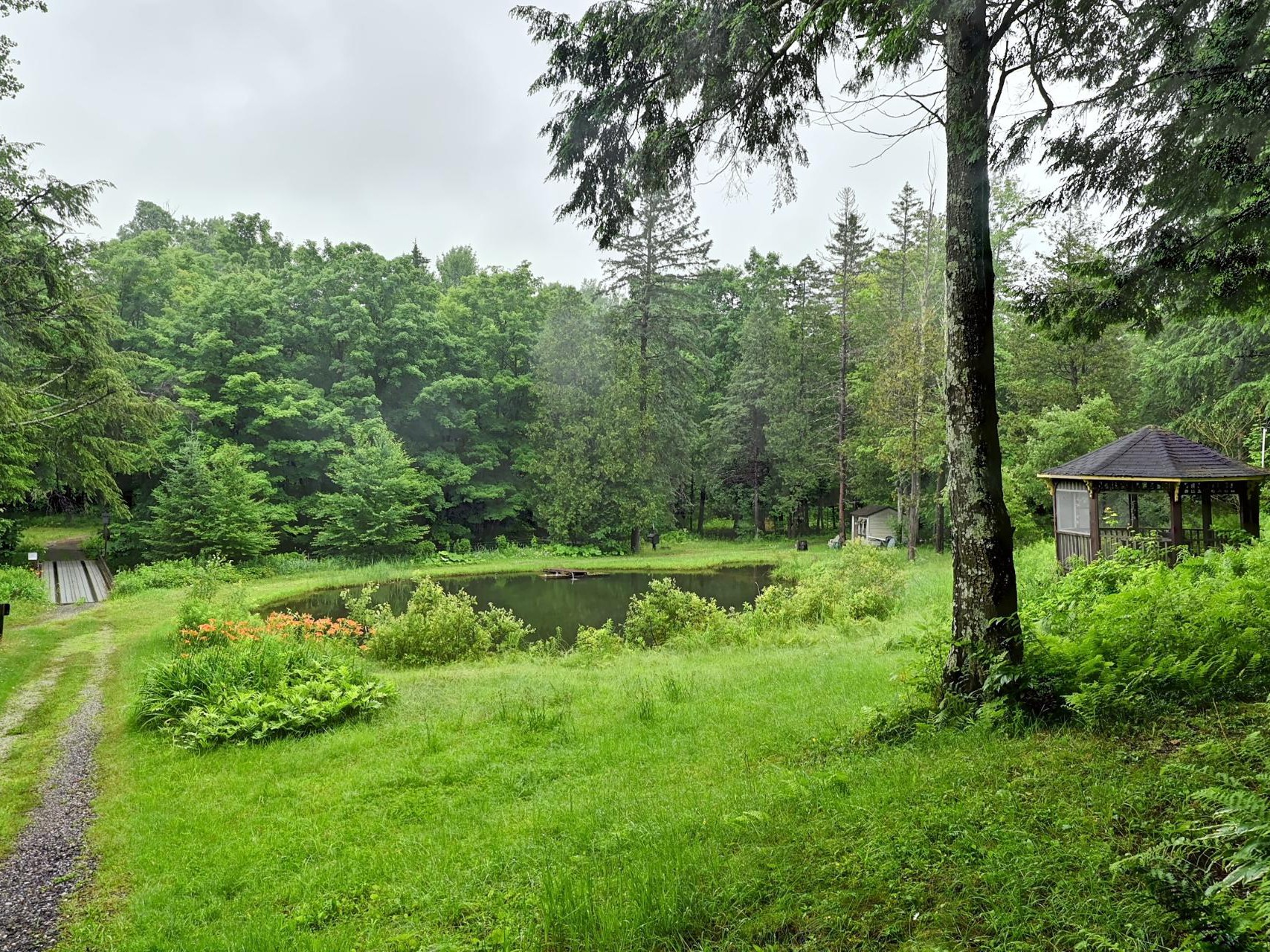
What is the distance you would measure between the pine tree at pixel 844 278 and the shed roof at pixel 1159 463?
17.3m

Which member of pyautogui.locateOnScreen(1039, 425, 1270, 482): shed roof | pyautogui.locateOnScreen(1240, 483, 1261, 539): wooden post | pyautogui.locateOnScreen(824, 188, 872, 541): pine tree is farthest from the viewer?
pyautogui.locateOnScreen(824, 188, 872, 541): pine tree

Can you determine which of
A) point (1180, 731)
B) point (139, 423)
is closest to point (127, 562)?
point (139, 423)

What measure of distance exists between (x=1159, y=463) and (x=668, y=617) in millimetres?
9057

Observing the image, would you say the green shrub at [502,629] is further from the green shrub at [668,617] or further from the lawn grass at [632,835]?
the lawn grass at [632,835]

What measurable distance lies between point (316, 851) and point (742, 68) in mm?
6246

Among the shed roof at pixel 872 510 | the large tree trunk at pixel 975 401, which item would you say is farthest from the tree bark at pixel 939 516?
the large tree trunk at pixel 975 401

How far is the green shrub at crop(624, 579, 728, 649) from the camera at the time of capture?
1297cm

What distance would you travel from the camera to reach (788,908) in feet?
9.31

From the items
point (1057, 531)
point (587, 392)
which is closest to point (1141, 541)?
point (1057, 531)

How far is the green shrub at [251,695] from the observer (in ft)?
22.7

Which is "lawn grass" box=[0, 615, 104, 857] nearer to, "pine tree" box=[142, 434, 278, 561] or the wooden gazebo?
"pine tree" box=[142, 434, 278, 561]

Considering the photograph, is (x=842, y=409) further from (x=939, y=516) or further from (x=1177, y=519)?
(x=1177, y=519)

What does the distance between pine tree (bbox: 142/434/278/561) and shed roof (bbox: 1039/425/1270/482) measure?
73.9 feet

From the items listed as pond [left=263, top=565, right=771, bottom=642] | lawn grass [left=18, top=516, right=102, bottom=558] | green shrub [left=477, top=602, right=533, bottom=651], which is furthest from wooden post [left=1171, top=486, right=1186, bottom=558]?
lawn grass [left=18, top=516, right=102, bottom=558]
